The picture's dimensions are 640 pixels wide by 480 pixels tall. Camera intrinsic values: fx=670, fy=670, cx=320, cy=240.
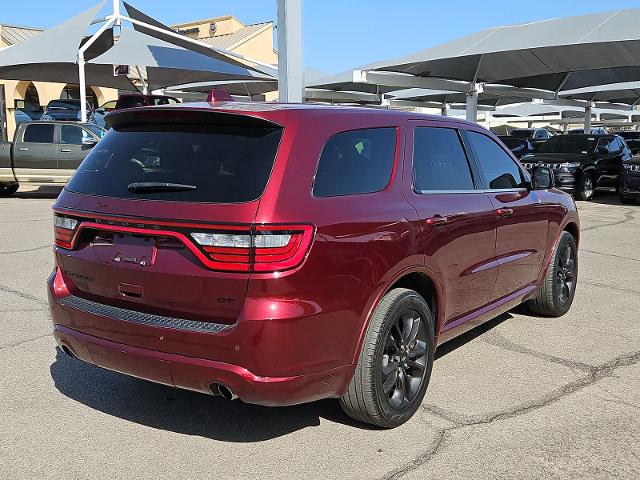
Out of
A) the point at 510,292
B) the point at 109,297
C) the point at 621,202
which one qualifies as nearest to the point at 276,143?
the point at 109,297

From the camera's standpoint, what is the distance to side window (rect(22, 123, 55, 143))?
16.2 meters

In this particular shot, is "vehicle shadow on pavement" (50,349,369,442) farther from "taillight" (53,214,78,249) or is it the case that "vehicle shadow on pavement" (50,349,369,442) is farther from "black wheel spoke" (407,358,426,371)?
"taillight" (53,214,78,249)

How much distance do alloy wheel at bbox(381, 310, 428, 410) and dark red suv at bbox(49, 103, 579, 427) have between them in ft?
0.03

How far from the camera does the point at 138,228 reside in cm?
322

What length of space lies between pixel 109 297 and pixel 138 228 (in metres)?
0.43

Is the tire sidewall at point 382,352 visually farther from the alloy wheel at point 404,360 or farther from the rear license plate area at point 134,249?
the rear license plate area at point 134,249

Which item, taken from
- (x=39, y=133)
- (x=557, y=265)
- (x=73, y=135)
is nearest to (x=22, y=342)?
(x=557, y=265)

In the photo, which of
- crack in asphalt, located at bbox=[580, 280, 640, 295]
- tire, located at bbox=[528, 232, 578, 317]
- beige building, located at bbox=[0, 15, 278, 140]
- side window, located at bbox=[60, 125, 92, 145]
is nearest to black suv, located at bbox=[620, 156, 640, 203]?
crack in asphalt, located at bbox=[580, 280, 640, 295]

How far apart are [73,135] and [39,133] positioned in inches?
30.9

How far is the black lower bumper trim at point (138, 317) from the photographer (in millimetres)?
3064

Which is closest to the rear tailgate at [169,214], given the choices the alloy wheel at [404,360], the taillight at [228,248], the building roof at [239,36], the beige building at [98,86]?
the taillight at [228,248]

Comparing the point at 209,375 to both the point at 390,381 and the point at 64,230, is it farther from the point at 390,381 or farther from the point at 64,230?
the point at 64,230

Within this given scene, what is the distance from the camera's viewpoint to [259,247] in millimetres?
2967

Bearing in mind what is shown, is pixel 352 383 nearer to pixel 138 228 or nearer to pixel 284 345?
pixel 284 345
